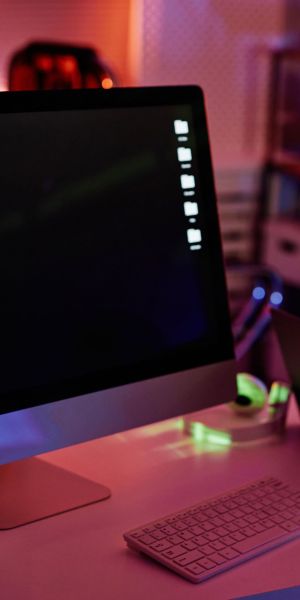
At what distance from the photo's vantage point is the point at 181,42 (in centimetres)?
279

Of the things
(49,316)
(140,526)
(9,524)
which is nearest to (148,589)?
(140,526)

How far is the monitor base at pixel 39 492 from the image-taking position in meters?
1.15

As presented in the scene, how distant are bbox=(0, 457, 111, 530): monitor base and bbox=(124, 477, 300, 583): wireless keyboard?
0.44 ft

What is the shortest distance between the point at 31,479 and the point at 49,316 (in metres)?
0.25

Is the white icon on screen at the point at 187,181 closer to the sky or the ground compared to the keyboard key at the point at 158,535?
closer to the sky

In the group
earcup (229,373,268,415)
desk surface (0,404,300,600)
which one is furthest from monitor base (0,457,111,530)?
earcup (229,373,268,415)

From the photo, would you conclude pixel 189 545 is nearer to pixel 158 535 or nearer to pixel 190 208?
pixel 158 535

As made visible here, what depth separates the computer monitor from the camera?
1.11 m

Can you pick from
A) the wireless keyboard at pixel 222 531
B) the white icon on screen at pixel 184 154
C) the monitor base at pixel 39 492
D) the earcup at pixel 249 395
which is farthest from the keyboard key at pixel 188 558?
the white icon on screen at pixel 184 154

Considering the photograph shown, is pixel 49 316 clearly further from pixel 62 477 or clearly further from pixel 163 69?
pixel 163 69

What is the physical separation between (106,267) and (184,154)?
0.21 meters

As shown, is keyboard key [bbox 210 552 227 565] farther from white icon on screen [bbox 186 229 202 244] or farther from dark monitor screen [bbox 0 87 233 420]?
white icon on screen [bbox 186 229 202 244]

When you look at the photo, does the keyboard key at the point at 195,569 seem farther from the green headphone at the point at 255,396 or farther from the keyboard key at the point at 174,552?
the green headphone at the point at 255,396

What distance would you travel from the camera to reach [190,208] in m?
1.28
